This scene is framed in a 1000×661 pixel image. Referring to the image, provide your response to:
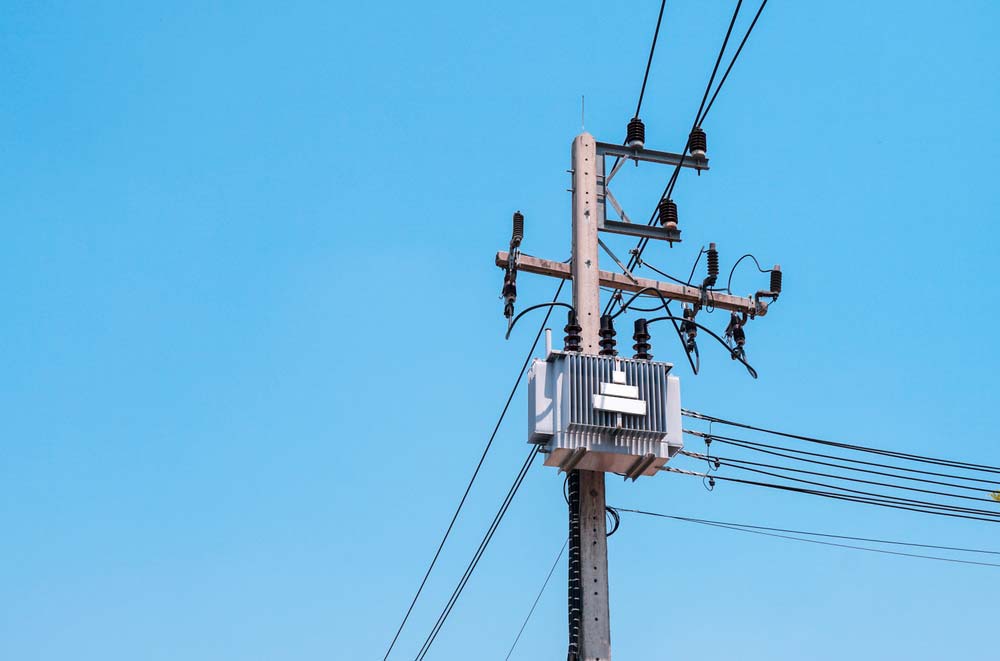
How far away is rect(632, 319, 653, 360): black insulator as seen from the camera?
12258 mm

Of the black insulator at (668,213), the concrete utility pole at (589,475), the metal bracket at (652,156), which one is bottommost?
the concrete utility pole at (589,475)

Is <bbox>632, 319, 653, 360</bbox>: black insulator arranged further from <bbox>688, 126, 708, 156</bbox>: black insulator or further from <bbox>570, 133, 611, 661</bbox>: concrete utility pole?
<bbox>688, 126, 708, 156</bbox>: black insulator

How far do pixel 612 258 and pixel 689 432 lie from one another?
237 centimetres

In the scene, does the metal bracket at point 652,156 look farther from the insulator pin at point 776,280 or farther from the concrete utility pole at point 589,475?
the insulator pin at point 776,280

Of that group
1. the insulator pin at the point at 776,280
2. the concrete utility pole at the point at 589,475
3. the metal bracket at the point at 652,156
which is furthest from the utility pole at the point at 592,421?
the insulator pin at the point at 776,280

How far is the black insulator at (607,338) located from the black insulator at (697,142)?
8.93 feet

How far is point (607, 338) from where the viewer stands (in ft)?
40.0

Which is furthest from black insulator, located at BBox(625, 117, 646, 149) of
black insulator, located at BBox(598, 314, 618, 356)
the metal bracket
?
black insulator, located at BBox(598, 314, 618, 356)

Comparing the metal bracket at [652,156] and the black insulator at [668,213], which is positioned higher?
the metal bracket at [652,156]

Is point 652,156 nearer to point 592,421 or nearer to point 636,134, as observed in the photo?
point 636,134

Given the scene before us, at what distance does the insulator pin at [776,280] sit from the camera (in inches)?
557

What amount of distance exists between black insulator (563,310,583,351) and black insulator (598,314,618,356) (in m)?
0.22

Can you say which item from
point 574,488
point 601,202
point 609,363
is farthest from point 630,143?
point 574,488

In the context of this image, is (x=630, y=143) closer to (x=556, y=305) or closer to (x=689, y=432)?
(x=556, y=305)
